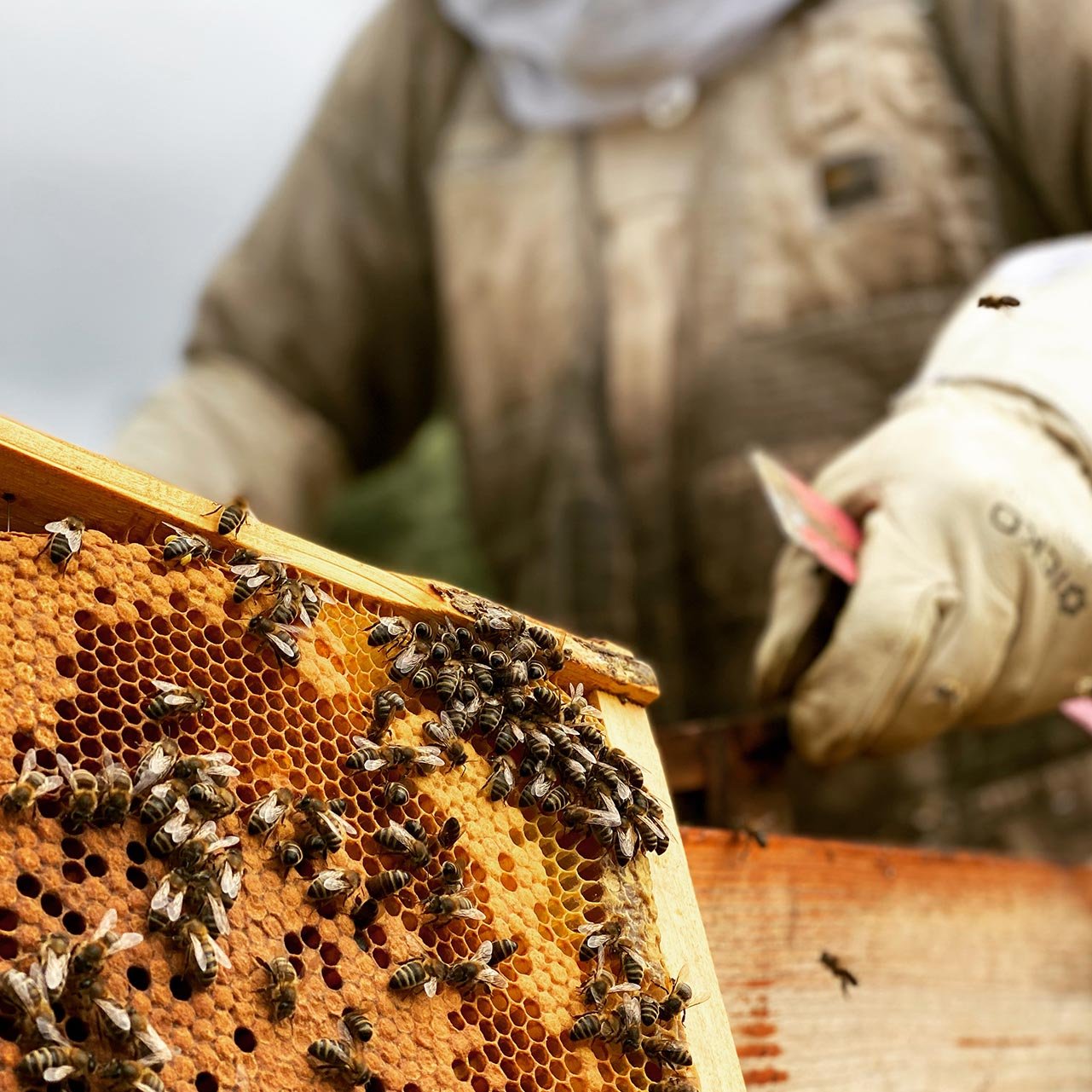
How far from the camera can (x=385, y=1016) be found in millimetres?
1308

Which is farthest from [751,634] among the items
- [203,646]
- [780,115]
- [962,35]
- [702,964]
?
[203,646]

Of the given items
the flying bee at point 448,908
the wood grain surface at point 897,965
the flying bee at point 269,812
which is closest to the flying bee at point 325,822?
the flying bee at point 269,812

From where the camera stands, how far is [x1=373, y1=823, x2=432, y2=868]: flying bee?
4.54 feet

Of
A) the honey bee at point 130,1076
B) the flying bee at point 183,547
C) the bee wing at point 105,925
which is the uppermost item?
the flying bee at point 183,547

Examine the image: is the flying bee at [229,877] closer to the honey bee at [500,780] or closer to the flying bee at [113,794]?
the flying bee at [113,794]

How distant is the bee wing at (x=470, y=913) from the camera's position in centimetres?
139

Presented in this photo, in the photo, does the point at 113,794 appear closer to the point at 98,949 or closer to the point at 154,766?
the point at 154,766

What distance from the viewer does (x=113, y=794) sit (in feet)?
4.00

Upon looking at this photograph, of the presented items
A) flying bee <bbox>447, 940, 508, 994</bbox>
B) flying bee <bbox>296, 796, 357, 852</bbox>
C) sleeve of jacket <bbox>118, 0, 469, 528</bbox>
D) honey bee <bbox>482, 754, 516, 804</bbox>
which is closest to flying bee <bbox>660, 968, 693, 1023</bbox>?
flying bee <bbox>447, 940, 508, 994</bbox>

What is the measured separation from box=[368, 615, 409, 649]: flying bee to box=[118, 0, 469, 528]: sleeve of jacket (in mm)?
3283

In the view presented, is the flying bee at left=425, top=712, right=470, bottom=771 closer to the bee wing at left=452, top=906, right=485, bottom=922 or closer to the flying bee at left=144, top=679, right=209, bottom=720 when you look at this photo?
the bee wing at left=452, top=906, right=485, bottom=922

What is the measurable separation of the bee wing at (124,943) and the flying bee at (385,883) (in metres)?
0.28

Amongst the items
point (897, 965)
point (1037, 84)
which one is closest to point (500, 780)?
point (897, 965)

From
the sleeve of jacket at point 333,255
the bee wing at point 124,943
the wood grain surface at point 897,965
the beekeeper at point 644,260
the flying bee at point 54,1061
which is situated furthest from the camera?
the sleeve of jacket at point 333,255
